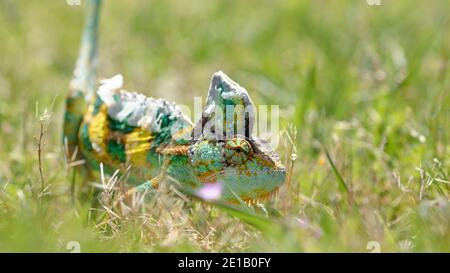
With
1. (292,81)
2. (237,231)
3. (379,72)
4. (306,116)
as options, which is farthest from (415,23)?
(237,231)

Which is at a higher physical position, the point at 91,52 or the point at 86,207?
the point at 91,52

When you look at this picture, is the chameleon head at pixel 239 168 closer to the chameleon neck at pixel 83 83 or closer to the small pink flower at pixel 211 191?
the small pink flower at pixel 211 191

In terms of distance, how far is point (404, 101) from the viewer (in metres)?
A: 4.63

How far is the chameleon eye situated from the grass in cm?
19

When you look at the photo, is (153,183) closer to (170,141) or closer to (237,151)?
(170,141)

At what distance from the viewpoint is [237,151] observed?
297 centimetres

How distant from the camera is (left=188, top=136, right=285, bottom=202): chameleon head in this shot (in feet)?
9.63

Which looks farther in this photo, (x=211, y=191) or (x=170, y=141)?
(x=170, y=141)

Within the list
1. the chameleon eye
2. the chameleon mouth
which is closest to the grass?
the chameleon mouth

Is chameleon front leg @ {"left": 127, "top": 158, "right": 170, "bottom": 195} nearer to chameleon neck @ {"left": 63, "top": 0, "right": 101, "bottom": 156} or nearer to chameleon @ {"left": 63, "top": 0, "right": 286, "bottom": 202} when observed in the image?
chameleon @ {"left": 63, "top": 0, "right": 286, "bottom": 202}

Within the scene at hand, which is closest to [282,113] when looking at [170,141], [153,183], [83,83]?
[83,83]

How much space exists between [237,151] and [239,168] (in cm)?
6
